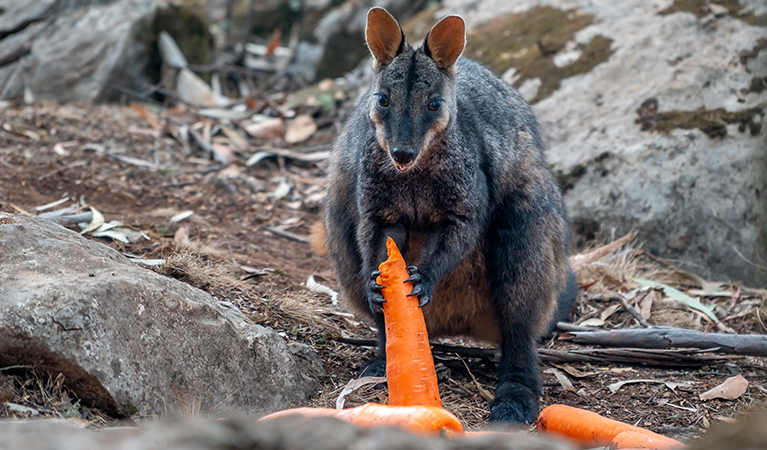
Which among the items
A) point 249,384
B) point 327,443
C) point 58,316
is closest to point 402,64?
point 249,384

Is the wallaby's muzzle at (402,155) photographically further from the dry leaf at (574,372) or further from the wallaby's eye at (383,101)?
the dry leaf at (574,372)

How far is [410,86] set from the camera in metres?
3.31

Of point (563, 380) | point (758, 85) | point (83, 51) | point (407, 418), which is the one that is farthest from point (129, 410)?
point (83, 51)

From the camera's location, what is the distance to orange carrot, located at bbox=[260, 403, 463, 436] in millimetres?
2162

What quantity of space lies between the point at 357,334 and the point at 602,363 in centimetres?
156

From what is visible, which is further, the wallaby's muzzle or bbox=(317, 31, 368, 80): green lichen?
bbox=(317, 31, 368, 80): green lichen

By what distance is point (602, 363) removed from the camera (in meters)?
4.19

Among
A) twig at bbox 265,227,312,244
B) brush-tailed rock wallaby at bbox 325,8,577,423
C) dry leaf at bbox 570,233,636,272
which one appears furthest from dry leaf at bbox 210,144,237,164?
dry leaf at bbox 570,233,636,272

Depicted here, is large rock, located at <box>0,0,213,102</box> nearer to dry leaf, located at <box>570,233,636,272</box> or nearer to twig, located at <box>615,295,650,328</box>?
dry leaf, located at <box>570,233,636,272</box>

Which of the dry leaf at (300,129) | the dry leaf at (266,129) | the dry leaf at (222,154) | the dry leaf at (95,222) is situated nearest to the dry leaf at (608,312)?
the dry leaf at (95,222)

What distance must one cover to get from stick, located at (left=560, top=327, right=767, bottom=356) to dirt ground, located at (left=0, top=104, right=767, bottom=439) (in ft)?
0.48

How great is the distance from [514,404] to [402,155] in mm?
1457

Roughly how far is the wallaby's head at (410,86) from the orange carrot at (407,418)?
4.18ft

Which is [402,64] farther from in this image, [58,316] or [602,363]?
[602,363]
